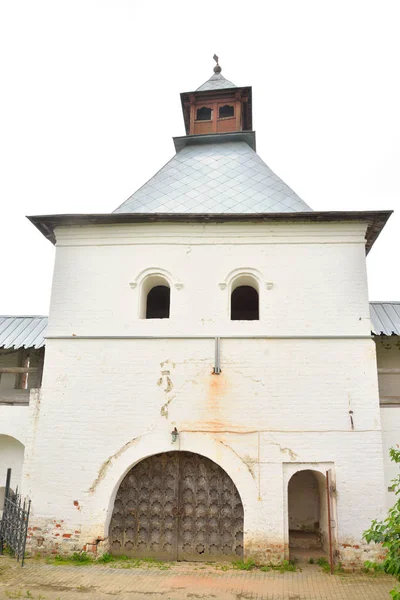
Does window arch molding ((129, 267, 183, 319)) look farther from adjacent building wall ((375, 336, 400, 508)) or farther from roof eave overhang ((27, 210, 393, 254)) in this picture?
adjacent building wall ((375, 336, 400, 508))

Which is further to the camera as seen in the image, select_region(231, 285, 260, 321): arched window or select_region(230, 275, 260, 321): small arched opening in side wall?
select_region(231, 285, 260, 321): arched window

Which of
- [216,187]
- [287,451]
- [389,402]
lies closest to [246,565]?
[287,451]

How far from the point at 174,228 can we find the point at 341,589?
6.50 metres

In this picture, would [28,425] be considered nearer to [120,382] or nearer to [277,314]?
[120,382]

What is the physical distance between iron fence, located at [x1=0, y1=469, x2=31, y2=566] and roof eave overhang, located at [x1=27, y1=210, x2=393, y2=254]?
5031mm

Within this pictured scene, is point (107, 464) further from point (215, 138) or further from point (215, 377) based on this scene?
point (215, 138)

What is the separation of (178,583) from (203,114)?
11.3 meters

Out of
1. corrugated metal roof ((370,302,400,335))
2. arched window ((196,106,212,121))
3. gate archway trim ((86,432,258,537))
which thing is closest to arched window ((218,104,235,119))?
arched window ((196,106,212,121))

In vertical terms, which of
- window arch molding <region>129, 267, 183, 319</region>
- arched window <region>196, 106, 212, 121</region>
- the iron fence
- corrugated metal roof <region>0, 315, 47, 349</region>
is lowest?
the iron fence

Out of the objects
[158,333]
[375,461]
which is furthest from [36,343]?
[375,461]

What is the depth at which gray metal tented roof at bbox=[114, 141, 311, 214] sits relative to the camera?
9609 millimetres

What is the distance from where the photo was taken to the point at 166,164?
1143 centimetres

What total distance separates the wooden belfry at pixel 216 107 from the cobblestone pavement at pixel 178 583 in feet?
34.0

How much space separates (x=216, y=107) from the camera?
13.0m
